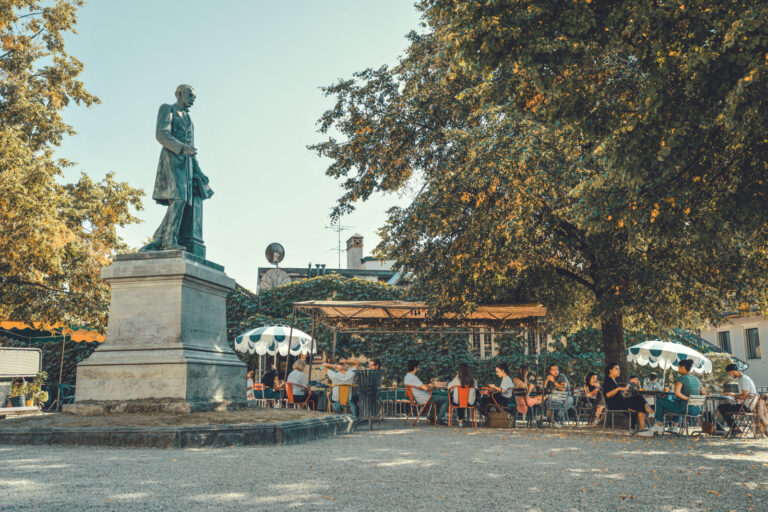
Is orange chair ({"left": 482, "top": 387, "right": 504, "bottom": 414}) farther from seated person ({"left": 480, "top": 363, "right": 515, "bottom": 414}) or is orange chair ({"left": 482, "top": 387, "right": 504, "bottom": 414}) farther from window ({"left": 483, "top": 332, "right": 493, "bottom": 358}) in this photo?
window ({"left": 483, "top": 332, "right": 493, "bottom": 358})

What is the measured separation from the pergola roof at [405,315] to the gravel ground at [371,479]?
21.3 ft

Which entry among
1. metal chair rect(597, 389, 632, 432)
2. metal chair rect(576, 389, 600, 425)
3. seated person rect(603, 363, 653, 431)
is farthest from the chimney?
seated person rect(603, 363, 653, 431)

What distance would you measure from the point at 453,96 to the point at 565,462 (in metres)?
10.2

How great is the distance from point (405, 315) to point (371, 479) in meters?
10.9

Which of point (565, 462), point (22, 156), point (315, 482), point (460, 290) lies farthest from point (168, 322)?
point (22, 156)

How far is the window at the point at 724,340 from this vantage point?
115ft

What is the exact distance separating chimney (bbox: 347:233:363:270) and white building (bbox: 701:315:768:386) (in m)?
21.2

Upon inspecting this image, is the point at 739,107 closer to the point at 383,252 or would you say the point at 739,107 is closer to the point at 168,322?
the point at 168,322

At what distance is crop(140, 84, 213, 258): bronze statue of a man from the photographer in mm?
9500

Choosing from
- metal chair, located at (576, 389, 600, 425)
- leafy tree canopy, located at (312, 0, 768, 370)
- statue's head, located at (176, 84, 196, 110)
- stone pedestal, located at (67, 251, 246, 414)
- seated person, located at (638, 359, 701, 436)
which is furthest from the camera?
metal chair, located at (576, 389, 600, 425)

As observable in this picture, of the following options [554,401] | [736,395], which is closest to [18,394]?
[554,401]

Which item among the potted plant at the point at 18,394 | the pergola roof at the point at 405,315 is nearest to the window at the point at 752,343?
the pergola roof at the point at 405,315

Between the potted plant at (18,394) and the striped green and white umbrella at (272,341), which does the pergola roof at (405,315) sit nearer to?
the striped green and white umbrella at (272,341)

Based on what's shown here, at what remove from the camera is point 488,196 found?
1280 centimetres
